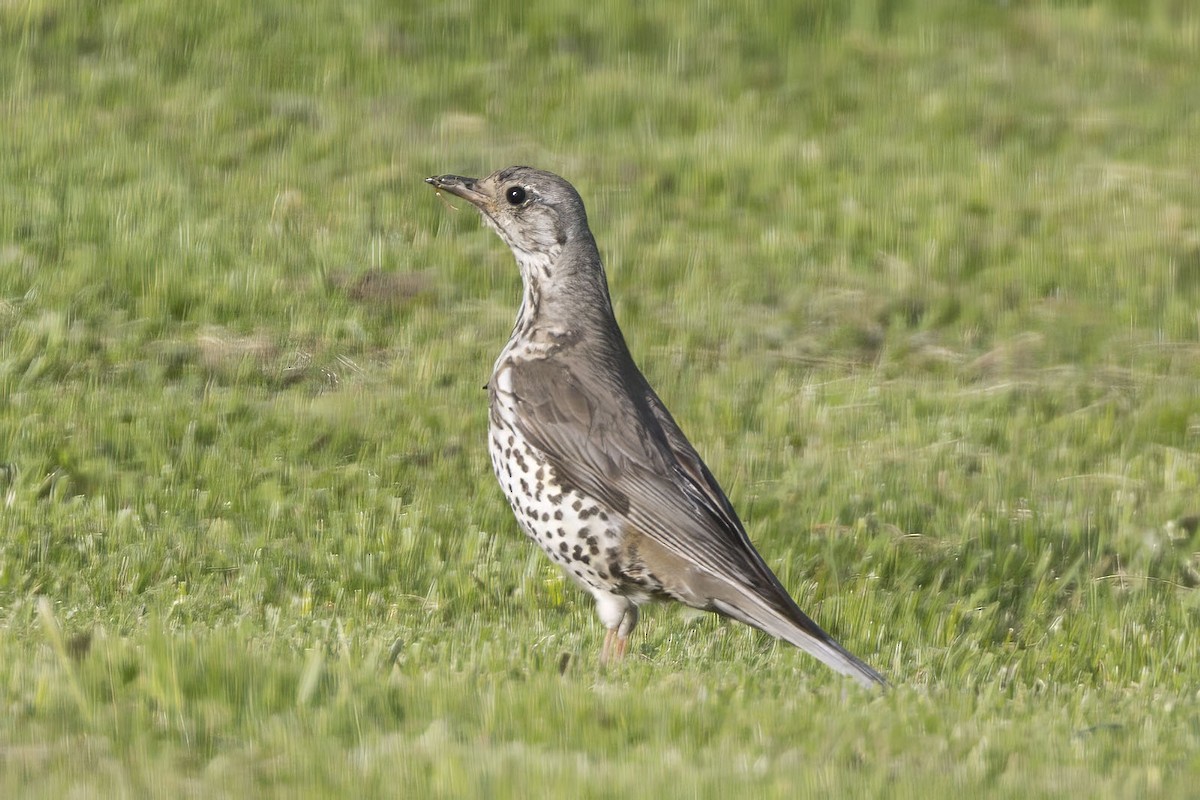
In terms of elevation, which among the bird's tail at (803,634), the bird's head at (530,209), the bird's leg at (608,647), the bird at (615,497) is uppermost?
the bird's head at (530,209)

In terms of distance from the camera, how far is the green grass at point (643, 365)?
5.31 m

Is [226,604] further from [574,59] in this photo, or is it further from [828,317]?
[574,59]

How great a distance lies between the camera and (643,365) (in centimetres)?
1047

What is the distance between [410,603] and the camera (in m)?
7.45

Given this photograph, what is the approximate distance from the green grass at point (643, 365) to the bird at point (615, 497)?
260mm

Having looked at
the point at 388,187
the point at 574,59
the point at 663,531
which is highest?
the point at 574,59

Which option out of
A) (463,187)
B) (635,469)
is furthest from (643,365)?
Result: (635,469)

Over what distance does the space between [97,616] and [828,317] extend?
5.76 metres

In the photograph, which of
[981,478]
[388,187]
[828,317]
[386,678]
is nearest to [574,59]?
[388,187]

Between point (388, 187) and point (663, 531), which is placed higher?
point (388, 187)

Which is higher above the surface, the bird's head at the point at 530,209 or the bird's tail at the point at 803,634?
the bird's head at the point at 530,209

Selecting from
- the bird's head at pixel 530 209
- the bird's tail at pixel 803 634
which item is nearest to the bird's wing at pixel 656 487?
the bird's tail at pixel 803 634

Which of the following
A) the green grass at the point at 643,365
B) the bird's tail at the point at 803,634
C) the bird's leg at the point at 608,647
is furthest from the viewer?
the bird's leg at the point at 608,647

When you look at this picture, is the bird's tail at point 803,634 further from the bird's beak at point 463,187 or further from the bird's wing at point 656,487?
the bird's beak at point 463,187
